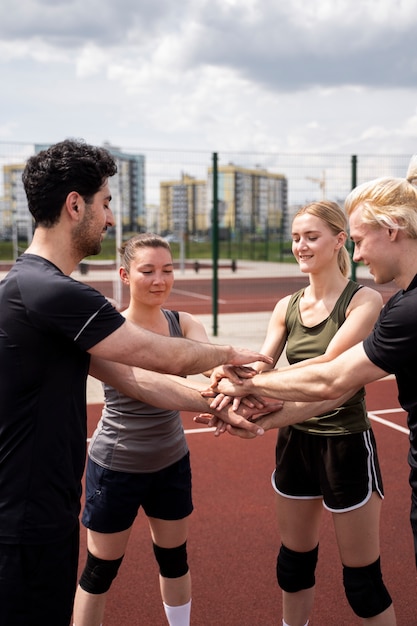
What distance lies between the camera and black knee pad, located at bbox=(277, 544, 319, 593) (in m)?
3.04

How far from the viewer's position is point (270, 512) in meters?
4.76

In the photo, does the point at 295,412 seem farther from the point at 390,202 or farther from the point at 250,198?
the point at 250,198

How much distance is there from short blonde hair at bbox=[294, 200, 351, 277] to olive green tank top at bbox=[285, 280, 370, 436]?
122mm

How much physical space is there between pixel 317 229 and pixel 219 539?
225 centimetres

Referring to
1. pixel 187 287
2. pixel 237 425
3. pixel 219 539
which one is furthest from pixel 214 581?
pixel 187 287

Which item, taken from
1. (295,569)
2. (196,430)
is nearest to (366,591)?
(295,569)

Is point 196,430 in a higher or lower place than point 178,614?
lower

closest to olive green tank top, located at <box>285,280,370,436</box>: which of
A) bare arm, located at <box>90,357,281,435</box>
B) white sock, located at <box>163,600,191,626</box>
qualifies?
bare arm, located at <box>90,357,281,435</box>

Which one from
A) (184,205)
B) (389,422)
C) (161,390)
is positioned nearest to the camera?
(161,390)

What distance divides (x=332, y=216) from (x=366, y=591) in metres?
1.58

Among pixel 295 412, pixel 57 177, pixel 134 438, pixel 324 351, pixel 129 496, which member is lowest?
pixel 129 496

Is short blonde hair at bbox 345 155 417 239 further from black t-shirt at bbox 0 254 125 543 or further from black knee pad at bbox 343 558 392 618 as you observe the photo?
black knee pad at bbox 343 558 392 618

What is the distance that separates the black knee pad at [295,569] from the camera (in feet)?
9.96

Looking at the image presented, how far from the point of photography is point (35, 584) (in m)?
2.11
